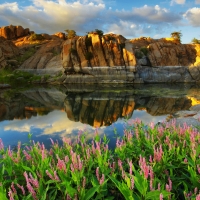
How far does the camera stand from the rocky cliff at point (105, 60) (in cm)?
7462

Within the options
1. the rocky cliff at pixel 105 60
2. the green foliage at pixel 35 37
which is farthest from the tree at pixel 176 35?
the green foliage at pixel 35 37

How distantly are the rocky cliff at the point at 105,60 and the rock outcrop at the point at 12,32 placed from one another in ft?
84.6

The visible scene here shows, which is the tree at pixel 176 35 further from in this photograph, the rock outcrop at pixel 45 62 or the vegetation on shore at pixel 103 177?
the vegetation on shore at pixel 103 177

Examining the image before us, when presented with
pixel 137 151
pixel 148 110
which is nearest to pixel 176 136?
pixel 137 151

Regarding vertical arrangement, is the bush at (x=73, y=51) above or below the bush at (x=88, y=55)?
above

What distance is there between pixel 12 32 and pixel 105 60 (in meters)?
70.2

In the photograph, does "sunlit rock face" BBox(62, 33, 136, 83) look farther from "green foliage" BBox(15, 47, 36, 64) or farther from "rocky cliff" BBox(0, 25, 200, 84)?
"green foliage" BBox(15, 47, 36, 64)

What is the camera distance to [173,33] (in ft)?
356

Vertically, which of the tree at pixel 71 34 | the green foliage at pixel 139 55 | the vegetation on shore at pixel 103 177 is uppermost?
the tree at pixel 71 34

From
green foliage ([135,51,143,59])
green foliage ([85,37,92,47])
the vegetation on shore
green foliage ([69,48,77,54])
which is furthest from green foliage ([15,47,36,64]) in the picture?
the vegetation on shore

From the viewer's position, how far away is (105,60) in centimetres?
7550

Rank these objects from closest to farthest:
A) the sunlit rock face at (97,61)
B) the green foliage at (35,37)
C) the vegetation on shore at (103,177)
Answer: the vegetation on shore at (103,177) → the sunlit rock face at (97,61) → the green foliage at (35,37)

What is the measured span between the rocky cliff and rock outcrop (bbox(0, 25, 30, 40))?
84.6ft

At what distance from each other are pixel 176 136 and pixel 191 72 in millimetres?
82149
